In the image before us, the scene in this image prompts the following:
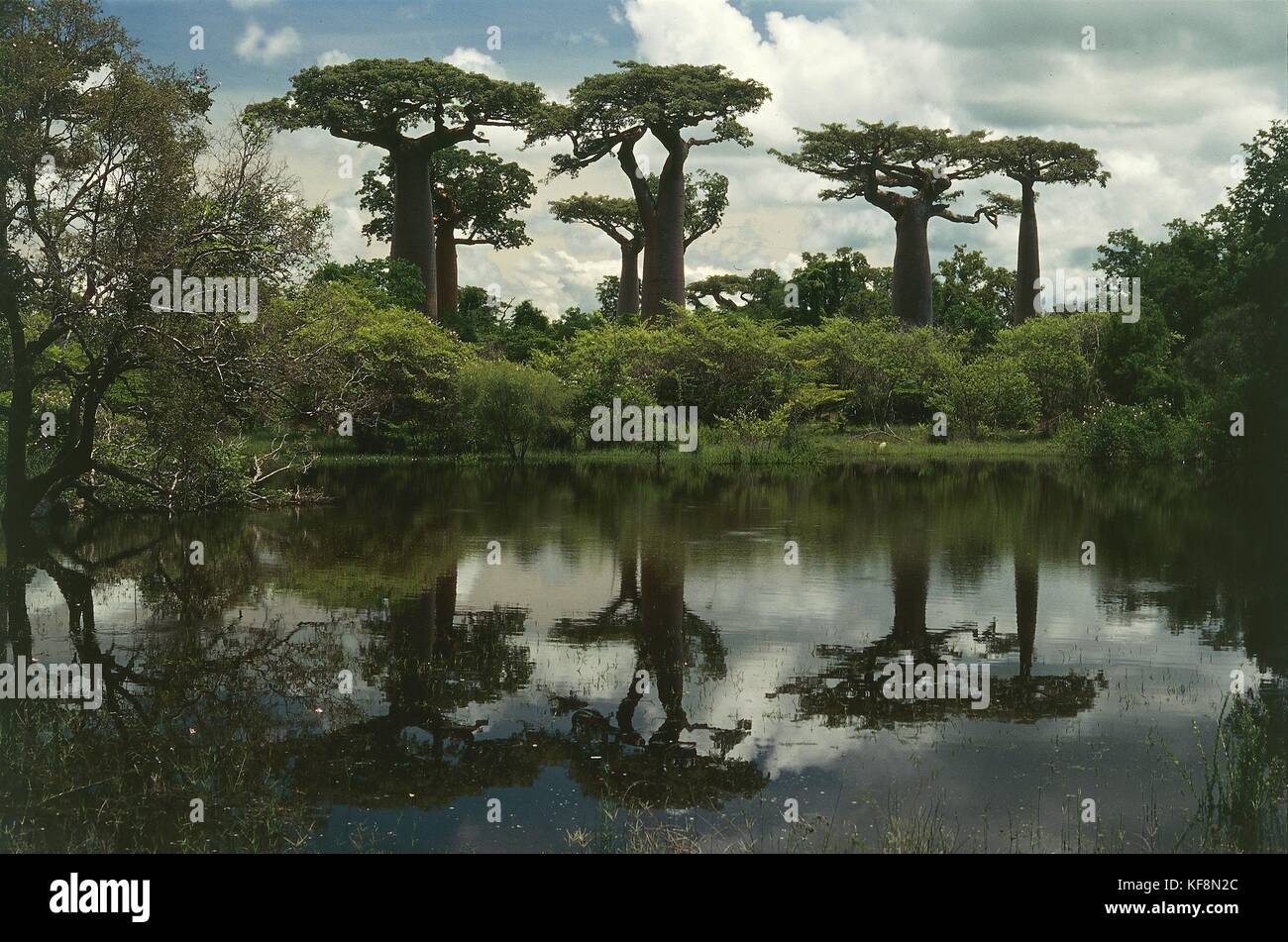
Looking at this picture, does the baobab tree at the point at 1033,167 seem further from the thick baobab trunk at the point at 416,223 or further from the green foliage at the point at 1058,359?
the thick baobab trunk at the point at 416,223

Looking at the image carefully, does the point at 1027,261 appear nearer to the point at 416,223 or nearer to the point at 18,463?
the point at 416,223

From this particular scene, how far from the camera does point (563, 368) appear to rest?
122ft

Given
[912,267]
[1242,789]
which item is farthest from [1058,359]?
[1242,789]

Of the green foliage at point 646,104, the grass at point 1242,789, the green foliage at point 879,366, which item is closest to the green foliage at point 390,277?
the green foliage at point 646,104

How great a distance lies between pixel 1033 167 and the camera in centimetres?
4869

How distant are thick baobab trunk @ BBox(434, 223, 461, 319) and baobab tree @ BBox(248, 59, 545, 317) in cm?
585

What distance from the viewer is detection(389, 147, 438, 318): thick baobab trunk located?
142 ft

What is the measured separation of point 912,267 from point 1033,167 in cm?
618

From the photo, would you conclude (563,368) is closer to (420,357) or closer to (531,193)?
(420,357)

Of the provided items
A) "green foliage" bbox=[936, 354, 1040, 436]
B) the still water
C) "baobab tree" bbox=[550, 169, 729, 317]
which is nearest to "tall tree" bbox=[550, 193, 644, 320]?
"baobab tree" bbox=[550, 169, 729, 317]

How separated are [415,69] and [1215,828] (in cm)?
3813
